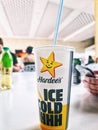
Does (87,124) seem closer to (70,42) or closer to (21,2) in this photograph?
(21,2)

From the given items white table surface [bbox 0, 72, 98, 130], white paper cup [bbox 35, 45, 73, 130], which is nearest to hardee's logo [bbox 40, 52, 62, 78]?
white paper cup [bbox 35, 45, 73, 130]

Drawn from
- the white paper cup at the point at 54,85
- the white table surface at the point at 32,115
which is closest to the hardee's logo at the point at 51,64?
the white paper cup at the point at 54,85

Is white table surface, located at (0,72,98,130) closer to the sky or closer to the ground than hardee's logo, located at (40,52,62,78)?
closer to the ground

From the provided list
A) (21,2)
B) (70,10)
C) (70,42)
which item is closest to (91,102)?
(21,2)

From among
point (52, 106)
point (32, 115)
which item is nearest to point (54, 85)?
point (52, 106)

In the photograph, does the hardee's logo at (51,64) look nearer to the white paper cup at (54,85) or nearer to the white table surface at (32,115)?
the white paper cup at (54,85)

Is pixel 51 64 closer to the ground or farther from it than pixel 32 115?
farther from it

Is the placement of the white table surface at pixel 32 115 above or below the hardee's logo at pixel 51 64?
below

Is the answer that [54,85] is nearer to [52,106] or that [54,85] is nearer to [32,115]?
[52,106]

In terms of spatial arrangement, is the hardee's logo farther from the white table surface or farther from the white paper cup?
the white table surface
